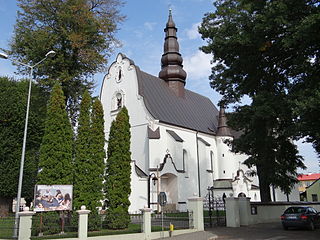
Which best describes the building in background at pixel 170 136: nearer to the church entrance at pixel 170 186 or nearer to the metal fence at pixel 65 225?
the church entrance at pixel 170 186

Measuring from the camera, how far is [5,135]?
24859 millimetres

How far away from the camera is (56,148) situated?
14.1 meters

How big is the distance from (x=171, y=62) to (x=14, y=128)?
17880mm

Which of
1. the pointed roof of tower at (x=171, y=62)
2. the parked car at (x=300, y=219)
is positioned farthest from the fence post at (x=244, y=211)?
the pointed roof of tower at (x=171, y=62)

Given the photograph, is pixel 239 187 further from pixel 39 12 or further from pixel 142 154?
pixel 39 12

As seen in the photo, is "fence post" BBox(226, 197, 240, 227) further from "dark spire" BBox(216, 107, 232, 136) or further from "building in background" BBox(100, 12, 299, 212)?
"dark spire" BBox(216, 107, 232, 136)

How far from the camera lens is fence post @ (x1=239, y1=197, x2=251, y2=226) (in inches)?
736

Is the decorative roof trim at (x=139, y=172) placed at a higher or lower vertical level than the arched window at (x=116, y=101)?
lower

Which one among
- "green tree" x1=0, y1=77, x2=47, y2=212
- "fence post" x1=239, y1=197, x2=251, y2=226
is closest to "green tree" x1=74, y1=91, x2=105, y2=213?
"green tree" x1=0, y1=77, x2=47, y2=212

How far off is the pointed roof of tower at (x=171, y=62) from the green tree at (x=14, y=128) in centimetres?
1470

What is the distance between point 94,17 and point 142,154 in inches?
479

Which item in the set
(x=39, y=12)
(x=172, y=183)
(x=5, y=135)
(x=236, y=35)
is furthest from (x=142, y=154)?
(x=236, y=35)

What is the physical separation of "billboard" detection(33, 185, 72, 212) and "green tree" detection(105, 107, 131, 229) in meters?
2.06

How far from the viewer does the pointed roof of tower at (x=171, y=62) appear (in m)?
35.1
